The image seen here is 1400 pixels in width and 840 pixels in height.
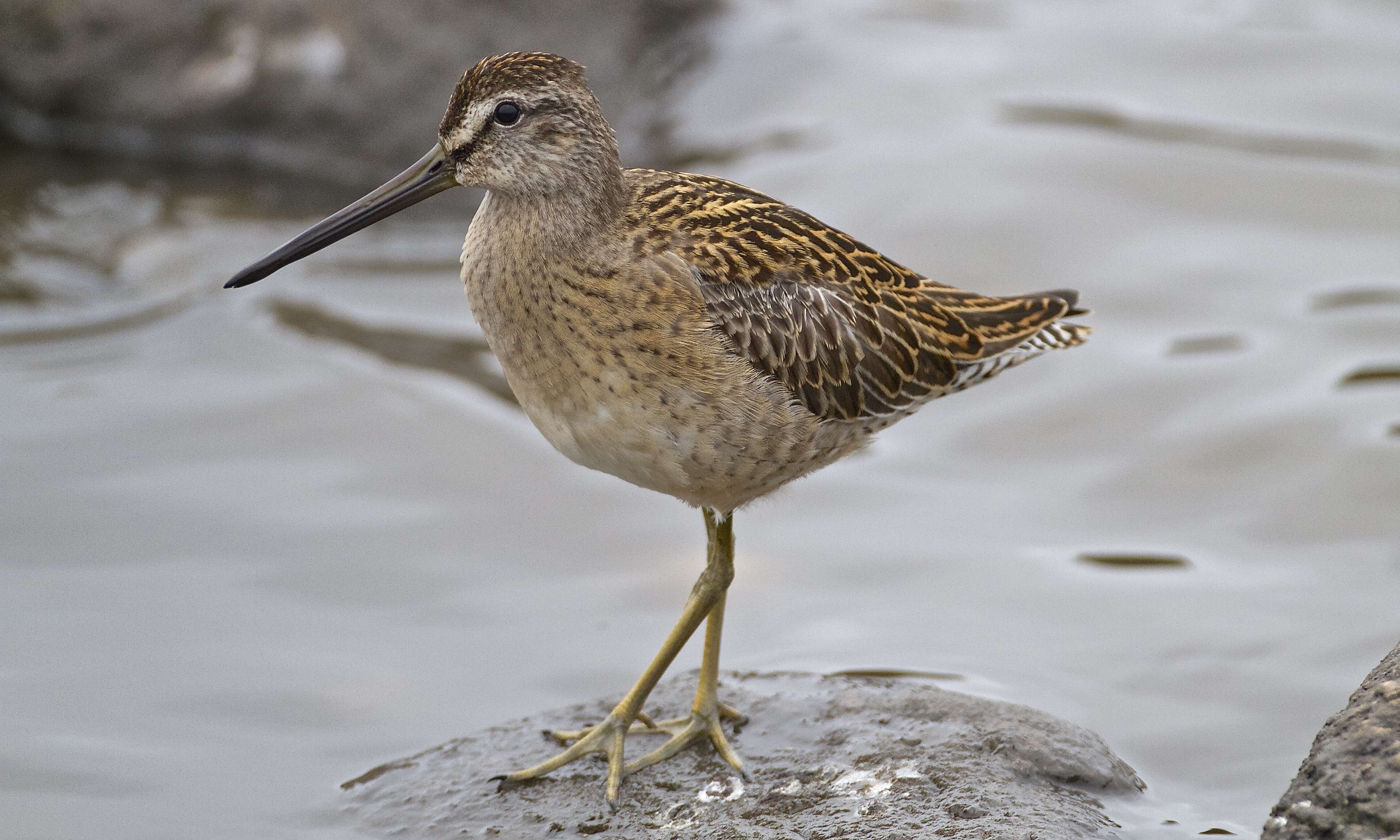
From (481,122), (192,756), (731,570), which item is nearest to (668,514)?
(731,570)

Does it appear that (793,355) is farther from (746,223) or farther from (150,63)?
(150,63)

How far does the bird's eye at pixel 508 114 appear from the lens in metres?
4.35

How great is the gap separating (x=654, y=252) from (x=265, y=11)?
5.55 m

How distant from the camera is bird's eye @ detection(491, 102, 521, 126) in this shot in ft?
14.3

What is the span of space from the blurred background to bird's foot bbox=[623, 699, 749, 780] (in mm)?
718

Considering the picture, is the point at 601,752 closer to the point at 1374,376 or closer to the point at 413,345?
the point at 413,345

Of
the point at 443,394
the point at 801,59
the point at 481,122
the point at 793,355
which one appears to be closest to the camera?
the point at 481,122

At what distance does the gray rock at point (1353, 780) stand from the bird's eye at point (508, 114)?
260cm

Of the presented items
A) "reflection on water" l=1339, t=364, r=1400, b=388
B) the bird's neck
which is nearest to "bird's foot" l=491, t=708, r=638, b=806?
the bird's neck

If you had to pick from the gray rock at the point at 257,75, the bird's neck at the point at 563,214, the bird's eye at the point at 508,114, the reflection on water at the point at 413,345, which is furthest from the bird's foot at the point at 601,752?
the gray rock at the point at 257,75

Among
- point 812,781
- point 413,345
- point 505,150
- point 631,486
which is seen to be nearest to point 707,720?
point 812,781

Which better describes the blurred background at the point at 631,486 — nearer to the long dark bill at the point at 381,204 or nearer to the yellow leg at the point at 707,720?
the yellow leg at the point at 707,720

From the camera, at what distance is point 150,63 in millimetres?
9297

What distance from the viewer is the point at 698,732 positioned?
16.2 feet
